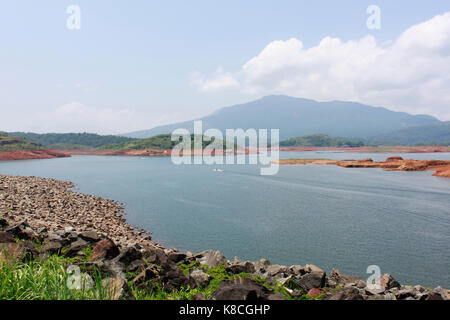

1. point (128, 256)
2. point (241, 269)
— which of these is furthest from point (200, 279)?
point (241, 269)

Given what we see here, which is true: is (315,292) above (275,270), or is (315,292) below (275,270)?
above

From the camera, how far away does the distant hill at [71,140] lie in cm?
16062

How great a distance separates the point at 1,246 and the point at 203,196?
26.0 metres

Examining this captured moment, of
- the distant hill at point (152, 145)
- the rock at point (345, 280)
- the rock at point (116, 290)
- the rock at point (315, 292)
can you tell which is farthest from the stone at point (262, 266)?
the distant hill at point (152, 145)

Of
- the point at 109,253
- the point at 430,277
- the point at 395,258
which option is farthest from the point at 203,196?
the point at 109,253

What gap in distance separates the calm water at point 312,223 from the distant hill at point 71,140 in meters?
139

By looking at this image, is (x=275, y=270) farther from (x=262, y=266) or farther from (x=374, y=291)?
(x=374, y=291)

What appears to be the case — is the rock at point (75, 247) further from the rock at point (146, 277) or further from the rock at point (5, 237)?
the rock at point (146, 277)

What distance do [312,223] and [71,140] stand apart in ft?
596

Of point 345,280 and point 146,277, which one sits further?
point 345,280

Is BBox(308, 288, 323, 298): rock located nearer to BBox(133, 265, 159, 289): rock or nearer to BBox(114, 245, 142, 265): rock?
BBox(133, 265, 159, 289): rock

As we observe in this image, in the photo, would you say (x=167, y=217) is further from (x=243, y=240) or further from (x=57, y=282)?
(x=57, y=282)

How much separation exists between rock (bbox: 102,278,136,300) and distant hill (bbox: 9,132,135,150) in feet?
555

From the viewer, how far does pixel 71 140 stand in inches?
6905
